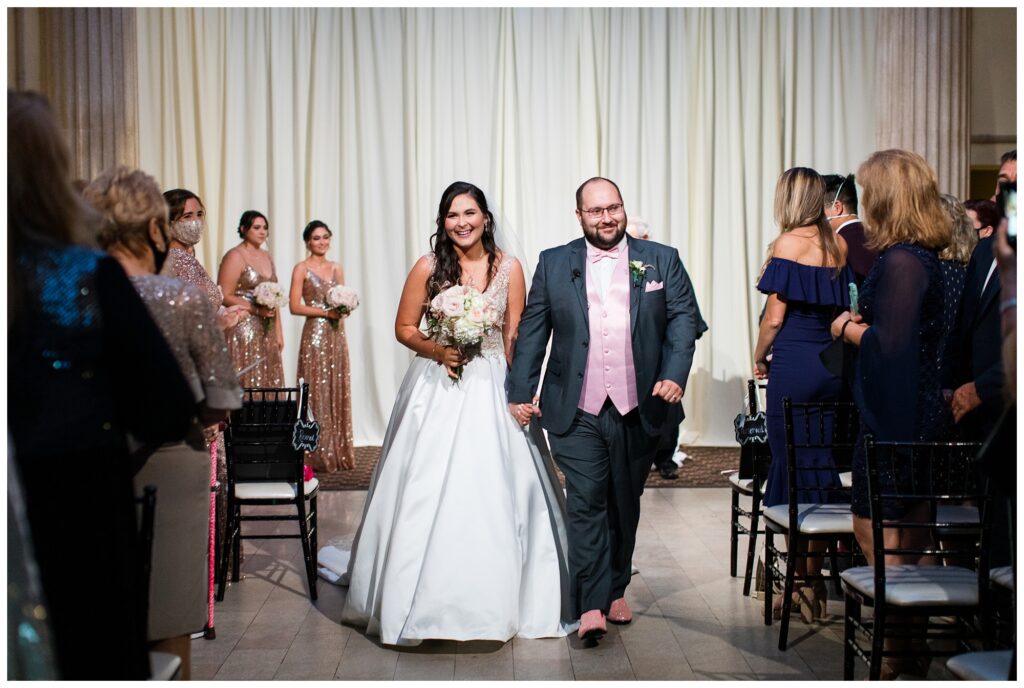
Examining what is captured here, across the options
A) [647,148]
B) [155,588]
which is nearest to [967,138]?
[647,148]

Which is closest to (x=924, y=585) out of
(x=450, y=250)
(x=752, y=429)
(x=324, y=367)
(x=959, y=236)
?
(x=752, y=429)

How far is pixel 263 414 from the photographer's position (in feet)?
17.4

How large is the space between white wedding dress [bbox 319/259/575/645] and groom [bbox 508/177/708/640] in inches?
6.1

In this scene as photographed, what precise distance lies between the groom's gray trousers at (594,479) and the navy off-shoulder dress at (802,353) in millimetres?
730

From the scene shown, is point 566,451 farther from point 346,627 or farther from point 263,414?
point 263,414

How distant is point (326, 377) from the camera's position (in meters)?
8.91

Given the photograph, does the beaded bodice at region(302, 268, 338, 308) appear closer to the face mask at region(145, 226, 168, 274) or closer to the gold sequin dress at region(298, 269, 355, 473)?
the gold sequin dress at region(298, 269, 355, 473)

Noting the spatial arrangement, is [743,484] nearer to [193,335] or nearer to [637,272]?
[637,272]

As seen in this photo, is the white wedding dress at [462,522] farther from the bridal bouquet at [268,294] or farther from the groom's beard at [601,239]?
the bridal bouquet at [268,294]

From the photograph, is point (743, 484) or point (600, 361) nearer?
point (600, 361)

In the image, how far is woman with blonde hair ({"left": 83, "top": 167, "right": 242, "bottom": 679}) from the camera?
286cm

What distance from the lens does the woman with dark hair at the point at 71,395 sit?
2.34 m

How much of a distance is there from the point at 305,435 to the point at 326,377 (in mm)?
3795

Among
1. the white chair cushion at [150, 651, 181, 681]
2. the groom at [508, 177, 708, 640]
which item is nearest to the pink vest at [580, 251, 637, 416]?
the groom at [508, 177, 708, 640]
